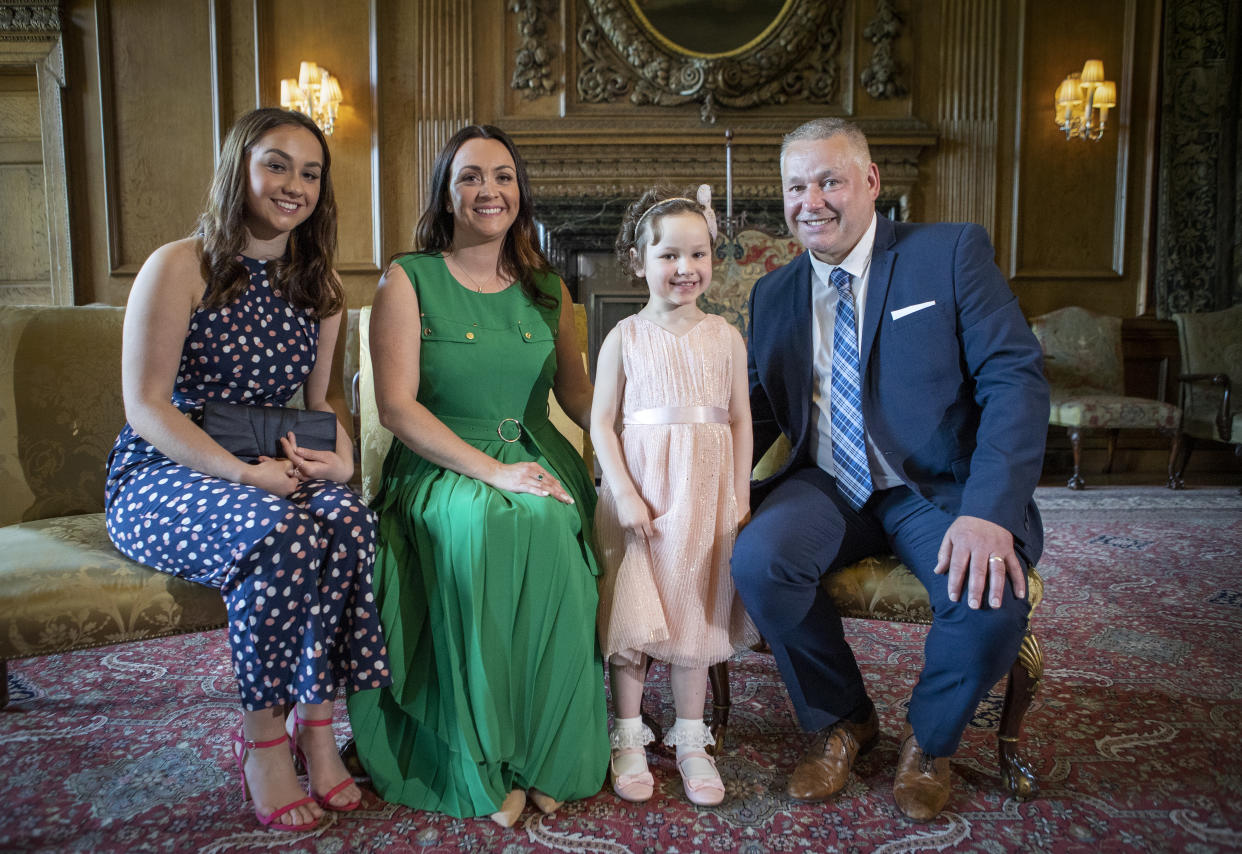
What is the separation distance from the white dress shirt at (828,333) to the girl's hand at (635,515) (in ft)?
1.65

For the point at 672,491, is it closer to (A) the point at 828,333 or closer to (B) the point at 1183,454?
(A) the point at 828,333

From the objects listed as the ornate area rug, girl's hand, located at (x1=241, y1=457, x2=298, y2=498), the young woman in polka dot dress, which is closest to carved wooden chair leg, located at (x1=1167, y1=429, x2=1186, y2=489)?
the ornate area rug

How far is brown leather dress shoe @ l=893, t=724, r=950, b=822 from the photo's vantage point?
61.7 inches

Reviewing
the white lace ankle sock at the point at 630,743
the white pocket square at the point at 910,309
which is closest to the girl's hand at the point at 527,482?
the white lace ankle sock at the point at 630,743

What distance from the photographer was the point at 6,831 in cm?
152

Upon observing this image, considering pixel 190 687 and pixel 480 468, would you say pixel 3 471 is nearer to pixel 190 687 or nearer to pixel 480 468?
pixel 190 687

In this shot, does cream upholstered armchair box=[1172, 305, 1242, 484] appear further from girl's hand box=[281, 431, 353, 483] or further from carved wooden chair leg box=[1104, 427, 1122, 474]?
girl's hand box=[281, 431, 353, 483]

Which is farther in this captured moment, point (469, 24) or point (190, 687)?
point (469, 24)

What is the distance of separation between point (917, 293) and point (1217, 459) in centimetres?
546

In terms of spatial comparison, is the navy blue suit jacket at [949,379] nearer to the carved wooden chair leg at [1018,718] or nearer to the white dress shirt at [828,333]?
the white dress shirt at [828,333]

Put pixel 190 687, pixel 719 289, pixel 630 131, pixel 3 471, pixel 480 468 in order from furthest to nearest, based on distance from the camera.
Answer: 1. pixel 630 131
2. pixel 719 289
3. pixel 190 687
4. pixel 3 471
5. pixel 480 468

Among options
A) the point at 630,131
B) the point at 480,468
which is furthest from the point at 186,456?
the point at 630,131

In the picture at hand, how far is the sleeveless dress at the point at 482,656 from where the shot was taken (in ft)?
5.17

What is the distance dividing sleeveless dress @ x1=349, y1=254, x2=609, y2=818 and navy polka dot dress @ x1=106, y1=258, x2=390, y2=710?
0.08m
